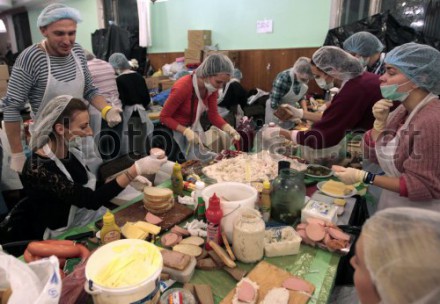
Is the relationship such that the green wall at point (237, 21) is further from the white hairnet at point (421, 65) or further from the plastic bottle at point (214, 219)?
the plastic bottle at point (214, 219)

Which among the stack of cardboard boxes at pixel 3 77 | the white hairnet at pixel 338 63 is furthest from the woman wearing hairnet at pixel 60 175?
the stack of cardboard boxes at pixel 3 77

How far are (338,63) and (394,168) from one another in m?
1.02

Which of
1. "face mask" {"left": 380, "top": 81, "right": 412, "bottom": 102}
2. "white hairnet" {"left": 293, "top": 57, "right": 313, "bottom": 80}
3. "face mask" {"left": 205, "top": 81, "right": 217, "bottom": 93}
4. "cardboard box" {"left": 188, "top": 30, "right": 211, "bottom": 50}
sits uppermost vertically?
"cardboard box" {"left": 188, "top": 30, "right": 211, "bottom": 50}

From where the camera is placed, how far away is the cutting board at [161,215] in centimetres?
150

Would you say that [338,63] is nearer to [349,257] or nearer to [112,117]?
[349,257]

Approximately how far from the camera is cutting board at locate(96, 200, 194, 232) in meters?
1.50

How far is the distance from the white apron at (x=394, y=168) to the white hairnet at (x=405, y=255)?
1041 mm

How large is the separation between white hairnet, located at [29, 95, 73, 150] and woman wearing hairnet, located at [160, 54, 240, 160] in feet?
3.90

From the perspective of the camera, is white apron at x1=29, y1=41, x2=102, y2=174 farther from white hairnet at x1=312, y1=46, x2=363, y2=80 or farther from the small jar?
white hairnet at x1=312, y1=46, x2=363, y2=80

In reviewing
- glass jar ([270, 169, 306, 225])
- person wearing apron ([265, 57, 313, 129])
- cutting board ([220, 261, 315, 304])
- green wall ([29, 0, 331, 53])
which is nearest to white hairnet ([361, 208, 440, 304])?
cutting board ([220, 261, 315, 304])

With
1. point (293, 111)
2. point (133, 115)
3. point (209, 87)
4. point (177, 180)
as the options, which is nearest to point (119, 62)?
point (133, 115)

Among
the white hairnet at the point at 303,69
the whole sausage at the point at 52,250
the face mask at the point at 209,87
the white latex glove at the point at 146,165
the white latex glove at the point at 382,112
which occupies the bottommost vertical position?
the whole sausage at the point at 52,250

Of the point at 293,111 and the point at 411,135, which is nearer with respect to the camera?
the point at 411,135

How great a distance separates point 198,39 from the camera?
612 centimetres
